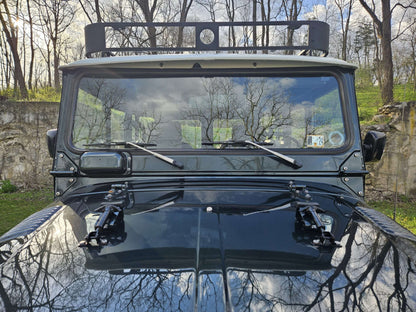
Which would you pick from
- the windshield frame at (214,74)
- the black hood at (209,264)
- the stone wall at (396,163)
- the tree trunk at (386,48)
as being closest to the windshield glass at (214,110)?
the windshield frame at (214,74)

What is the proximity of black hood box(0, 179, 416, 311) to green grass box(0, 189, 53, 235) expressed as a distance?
18.8 ft

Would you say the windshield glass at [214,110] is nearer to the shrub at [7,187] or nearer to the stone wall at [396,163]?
the stone wall at [396,163]

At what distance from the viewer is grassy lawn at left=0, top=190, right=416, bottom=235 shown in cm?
650

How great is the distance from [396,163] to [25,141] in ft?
34.8

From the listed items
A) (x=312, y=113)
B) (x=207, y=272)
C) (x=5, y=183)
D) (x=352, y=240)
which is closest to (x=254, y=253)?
(x=207, y=272)

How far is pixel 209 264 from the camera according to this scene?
4.12 ft

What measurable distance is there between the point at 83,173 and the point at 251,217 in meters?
1.30

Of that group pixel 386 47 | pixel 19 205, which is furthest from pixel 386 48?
pixel 19 205

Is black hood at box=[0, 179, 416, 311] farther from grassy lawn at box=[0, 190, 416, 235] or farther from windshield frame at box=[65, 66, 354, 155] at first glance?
grassy lawn at box=[0, 190, 416, 235]

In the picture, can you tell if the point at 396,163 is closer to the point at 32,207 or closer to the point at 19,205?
the point at 32,207

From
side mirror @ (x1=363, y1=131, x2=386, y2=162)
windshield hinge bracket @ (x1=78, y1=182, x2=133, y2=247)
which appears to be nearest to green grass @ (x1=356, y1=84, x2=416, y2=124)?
side mirror @ (x1=363, y1=131, x2=386, y2=162)

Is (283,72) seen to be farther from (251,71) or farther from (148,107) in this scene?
(148,107)

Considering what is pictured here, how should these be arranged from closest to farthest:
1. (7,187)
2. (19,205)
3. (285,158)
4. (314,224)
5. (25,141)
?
(314,224)
(285,158)
(19,205)
(7,187)
(25,141)

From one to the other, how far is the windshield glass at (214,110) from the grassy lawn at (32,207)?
4723 mm
